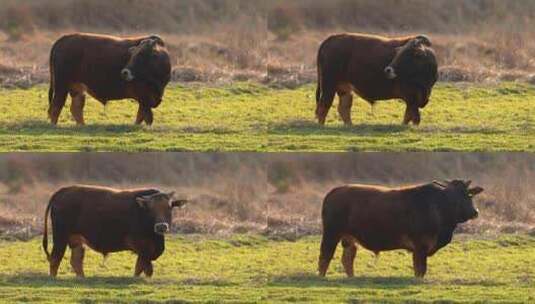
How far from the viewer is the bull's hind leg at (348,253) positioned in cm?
3453

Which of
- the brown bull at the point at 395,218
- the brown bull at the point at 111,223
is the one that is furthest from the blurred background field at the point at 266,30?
the brown bull at the point at 111,223

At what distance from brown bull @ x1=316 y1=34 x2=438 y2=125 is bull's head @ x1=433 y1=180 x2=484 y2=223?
2.80 meters

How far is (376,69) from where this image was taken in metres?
37.1

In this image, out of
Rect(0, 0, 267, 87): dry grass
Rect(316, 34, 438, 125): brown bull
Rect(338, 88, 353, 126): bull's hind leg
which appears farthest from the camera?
Rect(0, 0, 267, 87): dry grass

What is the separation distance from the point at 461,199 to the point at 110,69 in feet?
19.9

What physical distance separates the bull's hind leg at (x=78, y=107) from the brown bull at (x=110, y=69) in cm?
6

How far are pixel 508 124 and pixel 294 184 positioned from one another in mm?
3957

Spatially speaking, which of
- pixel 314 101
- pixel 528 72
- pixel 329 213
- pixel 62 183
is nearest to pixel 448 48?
pixel 528 72

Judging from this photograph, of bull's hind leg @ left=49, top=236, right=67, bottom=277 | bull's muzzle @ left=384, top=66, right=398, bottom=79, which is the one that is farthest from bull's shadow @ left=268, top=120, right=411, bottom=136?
bull's hind leg @ left=49, top=236, right=67, bottom=277

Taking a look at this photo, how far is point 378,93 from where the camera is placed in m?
37.1

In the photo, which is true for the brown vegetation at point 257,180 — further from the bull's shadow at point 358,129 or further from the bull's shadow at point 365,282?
the bull's shadow at point 365,282

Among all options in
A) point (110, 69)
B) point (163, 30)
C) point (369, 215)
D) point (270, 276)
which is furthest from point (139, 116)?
point (163, 30)

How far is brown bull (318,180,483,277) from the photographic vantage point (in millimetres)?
34219

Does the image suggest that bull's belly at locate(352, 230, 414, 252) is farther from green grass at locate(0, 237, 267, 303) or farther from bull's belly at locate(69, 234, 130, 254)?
bull's belly at locate(69, 234, 130, 254)
